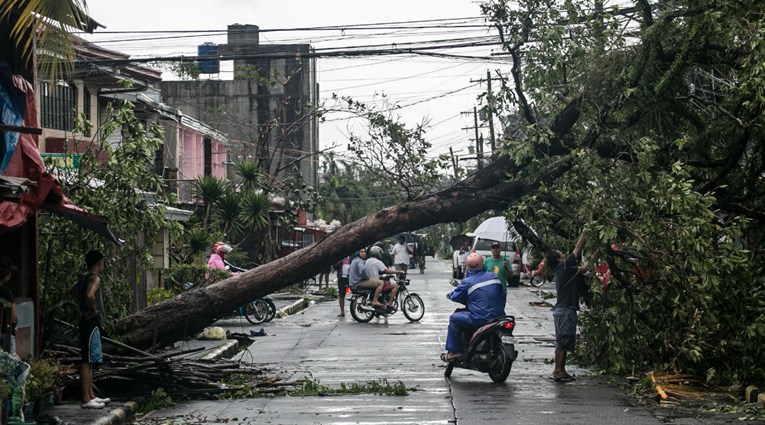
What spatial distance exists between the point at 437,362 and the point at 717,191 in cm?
516

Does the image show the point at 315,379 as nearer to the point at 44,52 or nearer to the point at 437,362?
the point at 437,362

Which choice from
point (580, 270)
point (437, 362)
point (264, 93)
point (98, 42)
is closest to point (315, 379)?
point (437, 362)

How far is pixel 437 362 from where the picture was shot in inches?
634

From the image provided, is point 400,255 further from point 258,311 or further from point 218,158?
point 258,311

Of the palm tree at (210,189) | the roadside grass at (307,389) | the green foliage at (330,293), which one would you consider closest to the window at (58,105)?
the palm tree at (210,189)

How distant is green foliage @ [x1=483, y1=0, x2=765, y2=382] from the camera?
1227 centimetres

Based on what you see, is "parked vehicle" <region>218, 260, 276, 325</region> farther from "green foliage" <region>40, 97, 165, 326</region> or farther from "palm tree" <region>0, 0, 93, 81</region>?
"palm tree" <region>0, 0, 93, 81</region>

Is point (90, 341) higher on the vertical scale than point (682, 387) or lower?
higher

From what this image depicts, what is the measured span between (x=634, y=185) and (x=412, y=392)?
12.8 ft

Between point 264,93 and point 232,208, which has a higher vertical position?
point 264,93

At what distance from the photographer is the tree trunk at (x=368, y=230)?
14.6 m

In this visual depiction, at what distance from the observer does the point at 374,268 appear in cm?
2520

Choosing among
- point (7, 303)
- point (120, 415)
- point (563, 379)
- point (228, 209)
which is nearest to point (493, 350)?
point (563, 379)

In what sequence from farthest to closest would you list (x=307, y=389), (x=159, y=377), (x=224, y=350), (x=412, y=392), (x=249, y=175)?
(x=249, y=175) < (x=224, y=350) < (x=307, y=389) < (x=412, y=392) < (x=159, y=377)
